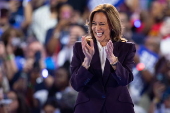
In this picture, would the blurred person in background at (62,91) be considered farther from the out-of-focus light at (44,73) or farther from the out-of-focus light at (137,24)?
the out-of-focus light at (137,24)

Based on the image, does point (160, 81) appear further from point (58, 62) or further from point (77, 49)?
point (77, 49)

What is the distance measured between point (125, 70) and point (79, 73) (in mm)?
354

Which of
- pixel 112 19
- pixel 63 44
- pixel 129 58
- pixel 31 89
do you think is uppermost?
pixel 112 19

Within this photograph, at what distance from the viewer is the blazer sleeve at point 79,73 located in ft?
11.0

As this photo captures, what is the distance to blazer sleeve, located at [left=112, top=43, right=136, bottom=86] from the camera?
3.30 meters

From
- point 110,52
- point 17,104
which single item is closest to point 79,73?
point 110,52

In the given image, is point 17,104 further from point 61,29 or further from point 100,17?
point 100,17

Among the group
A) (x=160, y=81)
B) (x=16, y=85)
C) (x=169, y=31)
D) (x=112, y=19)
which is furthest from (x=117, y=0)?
(x=112, y=19)

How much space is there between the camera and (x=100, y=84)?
3.42 m

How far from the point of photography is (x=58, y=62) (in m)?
7.16

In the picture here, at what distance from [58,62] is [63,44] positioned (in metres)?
0.32

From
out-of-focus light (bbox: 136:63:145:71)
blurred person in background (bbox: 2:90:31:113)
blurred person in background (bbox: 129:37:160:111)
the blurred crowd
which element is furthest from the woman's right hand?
out-of-focus light (bbox: 136:63:145:71)

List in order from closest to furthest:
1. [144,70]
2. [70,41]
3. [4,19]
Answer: [144,70], [70,41], [4,19]

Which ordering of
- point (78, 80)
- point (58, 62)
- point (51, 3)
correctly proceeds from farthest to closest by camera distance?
point (51, 3), point (58, 62), point (78, 80)
